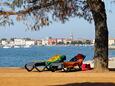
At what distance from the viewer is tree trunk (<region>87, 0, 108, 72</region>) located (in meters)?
22.4

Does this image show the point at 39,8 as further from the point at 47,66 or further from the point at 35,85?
the point at 35,85

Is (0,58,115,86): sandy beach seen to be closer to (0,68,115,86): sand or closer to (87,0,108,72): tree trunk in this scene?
(0,68,115,86): sand

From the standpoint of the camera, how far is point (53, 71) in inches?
912

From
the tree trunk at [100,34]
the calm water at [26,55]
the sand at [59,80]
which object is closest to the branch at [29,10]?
the tree trunk at [100,34]

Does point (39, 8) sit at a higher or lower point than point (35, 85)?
higher

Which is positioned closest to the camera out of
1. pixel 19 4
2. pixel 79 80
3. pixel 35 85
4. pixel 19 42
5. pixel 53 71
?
pixel 35 85

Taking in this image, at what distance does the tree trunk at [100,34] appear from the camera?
→ 73.5 ft

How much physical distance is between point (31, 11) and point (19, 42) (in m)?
112

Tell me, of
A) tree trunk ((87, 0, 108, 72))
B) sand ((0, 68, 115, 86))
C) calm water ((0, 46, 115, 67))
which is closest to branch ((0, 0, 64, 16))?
tree trunk ((87, 0, 108, 72))

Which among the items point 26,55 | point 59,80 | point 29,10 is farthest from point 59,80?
point 26,55

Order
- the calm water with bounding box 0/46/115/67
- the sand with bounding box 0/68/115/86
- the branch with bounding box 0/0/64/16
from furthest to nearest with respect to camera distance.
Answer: the calm water with bounding box 0/46/115/67, the branch with bounding box 0/0/64/16, the sand with bounding box 0/68/115/86

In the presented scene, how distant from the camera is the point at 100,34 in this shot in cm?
2262

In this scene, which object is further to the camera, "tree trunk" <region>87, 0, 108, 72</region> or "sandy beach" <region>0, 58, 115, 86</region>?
"tree trunk" <region>87, 0, 108, 72</region>

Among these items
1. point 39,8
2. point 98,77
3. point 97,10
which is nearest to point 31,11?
point 39,8
